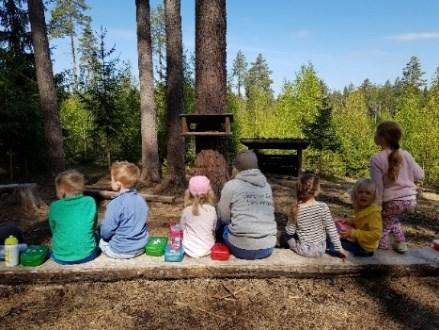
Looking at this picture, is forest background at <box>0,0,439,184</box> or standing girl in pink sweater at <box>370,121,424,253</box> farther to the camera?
forest background at <box>0,0,439,184</box>

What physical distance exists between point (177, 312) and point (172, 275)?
61cm

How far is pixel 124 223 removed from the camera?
413 centimetres

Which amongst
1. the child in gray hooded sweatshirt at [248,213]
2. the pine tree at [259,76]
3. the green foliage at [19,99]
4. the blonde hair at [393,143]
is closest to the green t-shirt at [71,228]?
the child in gray hooded sweatshirt at [248,213]

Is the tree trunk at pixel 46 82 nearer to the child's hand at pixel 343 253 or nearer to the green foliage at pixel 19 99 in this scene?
the green foliage at pixel 19 99

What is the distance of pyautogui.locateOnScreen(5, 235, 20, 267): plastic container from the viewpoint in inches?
156

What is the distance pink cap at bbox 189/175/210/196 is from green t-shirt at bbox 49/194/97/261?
1.24m

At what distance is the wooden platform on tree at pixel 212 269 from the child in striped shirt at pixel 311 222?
138mm

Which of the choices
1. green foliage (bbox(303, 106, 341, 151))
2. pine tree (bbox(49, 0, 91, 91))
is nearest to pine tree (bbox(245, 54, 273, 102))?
pine tree (bbox(49, 0, 91, 91))

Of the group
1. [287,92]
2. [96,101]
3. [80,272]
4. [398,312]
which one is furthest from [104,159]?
[398,312]

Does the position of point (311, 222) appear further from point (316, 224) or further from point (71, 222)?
point (71, 222)

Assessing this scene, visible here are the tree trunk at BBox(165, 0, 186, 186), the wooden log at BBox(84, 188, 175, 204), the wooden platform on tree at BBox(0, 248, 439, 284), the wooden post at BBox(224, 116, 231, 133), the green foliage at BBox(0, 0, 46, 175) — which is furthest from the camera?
the green foliage at BBox(0, 0, 46, 175)

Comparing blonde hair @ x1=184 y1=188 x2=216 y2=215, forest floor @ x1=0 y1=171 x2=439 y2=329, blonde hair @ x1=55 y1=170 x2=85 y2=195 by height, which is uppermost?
blonde hair @ x1=55 y1=170 x2=85 y2=195

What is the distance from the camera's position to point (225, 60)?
5875 mm

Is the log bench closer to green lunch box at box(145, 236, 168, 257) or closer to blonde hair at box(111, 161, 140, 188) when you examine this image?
green lunch box at box(145, 236, 168, 257)
